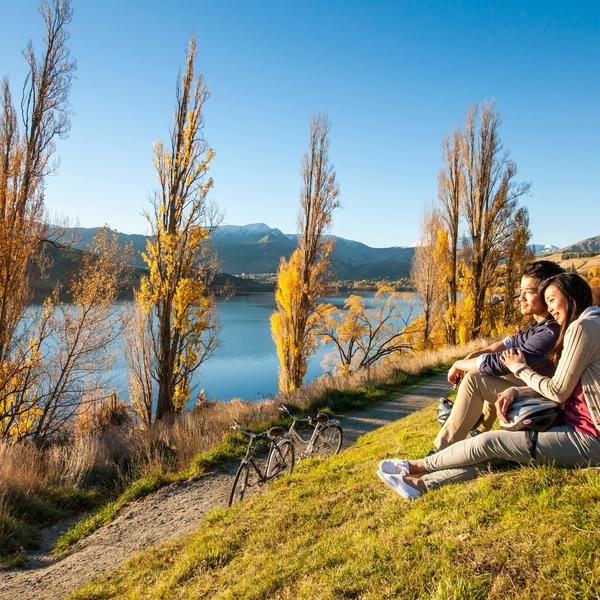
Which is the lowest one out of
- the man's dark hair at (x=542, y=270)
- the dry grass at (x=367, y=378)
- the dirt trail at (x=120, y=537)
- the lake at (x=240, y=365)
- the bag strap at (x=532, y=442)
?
the lake at (x=240, y=365)

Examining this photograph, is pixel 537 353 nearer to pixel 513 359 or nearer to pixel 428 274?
pixel 513 359

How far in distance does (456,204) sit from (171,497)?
18.6 meters

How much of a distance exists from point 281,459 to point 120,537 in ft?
7.06

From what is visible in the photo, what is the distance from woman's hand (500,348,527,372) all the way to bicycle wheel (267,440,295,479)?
338cm

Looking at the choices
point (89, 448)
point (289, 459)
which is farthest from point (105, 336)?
point (289, 459)

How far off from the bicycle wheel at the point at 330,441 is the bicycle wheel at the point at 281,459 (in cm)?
94

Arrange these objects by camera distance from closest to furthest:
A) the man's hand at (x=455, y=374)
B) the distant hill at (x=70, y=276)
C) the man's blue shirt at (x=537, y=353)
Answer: the man's blue shirt at (x=537, y=353) → the man's hand at (x=455, y=374) → the distant hill at (x=70, y=276)

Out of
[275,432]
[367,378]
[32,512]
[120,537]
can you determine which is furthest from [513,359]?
[367,378]

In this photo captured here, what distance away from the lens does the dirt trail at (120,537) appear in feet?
14.6

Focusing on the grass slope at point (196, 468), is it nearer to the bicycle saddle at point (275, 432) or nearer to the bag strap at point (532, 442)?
the bicycle saddle at point (275, 432)

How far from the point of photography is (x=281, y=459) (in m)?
5.85

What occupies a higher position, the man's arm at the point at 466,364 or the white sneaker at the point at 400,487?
the man's arm at the point at 466,364

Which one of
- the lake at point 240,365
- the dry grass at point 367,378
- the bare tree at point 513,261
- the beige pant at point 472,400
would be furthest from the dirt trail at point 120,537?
the bare tree at point 513,261

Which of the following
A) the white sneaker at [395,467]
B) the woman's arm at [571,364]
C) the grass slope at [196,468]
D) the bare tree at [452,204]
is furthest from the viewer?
the bare tree at [452,204]
